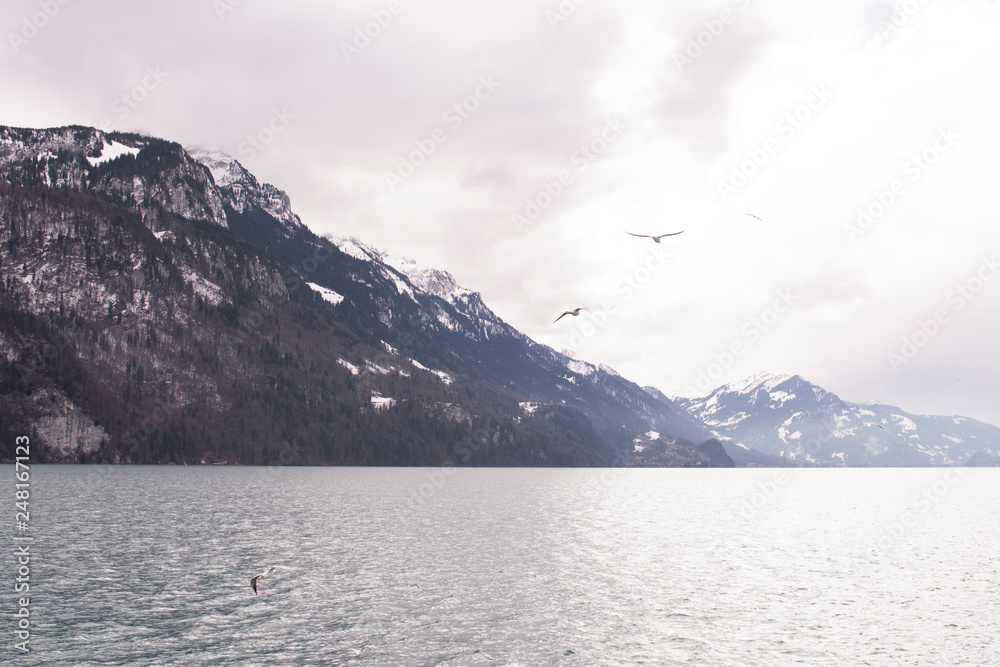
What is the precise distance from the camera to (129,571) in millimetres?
50344

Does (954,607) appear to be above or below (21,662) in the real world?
below

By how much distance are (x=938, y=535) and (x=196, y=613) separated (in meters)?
97.5

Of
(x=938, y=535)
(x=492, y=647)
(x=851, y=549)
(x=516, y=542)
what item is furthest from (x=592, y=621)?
A: (x=938, y=535)

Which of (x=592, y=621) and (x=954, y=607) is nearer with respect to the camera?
(x=592, y=621)

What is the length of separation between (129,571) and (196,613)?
15312 mm

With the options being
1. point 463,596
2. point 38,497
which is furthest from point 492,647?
point 38,497

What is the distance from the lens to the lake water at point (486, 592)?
34438 mm

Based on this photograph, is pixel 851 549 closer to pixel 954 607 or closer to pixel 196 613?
pixel 954 607

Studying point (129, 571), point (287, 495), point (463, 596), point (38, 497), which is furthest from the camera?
point (287, 495)

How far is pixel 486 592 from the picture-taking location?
4719 centimetres

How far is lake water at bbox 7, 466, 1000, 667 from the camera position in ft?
113

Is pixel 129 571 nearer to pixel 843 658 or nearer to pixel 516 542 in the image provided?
pixel 516 542

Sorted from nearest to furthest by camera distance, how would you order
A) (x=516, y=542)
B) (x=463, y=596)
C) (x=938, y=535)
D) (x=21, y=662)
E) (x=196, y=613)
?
(x=21, y=662) → (x=196, y=613) → (x=463, y=596) → (x=516, y=542) → (x=938, y=535)

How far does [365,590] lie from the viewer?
46.8 m
